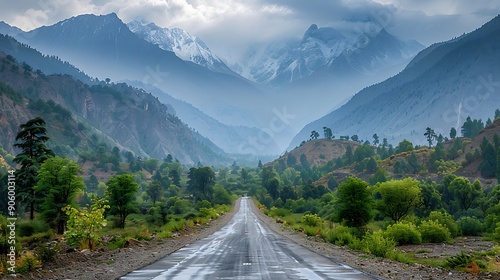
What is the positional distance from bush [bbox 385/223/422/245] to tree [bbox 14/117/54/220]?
40.0 metres

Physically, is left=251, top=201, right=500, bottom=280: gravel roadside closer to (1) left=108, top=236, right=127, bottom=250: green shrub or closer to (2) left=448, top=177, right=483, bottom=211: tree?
(1) left=108, top=236, right=127, bottom=250: green shrub

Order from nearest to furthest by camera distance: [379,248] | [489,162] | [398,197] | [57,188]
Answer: [379,248] → [57,188] → [398,197] → [489,162]

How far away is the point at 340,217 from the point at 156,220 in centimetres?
4768

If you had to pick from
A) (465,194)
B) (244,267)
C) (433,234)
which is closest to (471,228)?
(433,234)

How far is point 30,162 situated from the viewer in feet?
173

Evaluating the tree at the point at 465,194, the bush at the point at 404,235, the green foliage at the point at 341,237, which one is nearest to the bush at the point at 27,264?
the green foliage at the point at 341,237

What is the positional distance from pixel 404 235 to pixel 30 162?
43896 millimetres

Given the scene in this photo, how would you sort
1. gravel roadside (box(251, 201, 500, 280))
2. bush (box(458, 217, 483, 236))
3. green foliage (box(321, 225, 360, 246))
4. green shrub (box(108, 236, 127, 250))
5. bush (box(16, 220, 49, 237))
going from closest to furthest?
1. gravel roadside (box(251, 201, 500, 280))
2. green shrub (box(108, 236, 127, 250))
3. green foliage (box(321, 225, 360, 246))
4. bush (box(16, 220, 49, 237))
5. bush (box(458, 217, 483, 236))

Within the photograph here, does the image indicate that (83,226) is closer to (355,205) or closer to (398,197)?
(355,205)

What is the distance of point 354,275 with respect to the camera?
20.7 m

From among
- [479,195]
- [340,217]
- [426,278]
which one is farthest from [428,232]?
[479,195]

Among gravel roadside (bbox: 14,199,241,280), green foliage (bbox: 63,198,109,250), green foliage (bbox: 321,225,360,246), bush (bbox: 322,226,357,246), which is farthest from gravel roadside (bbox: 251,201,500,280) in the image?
green foliage (bbox: 63,198,109,250)

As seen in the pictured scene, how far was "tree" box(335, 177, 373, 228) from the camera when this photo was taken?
5097 centimetres

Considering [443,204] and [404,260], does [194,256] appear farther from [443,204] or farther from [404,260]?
[443,204]
